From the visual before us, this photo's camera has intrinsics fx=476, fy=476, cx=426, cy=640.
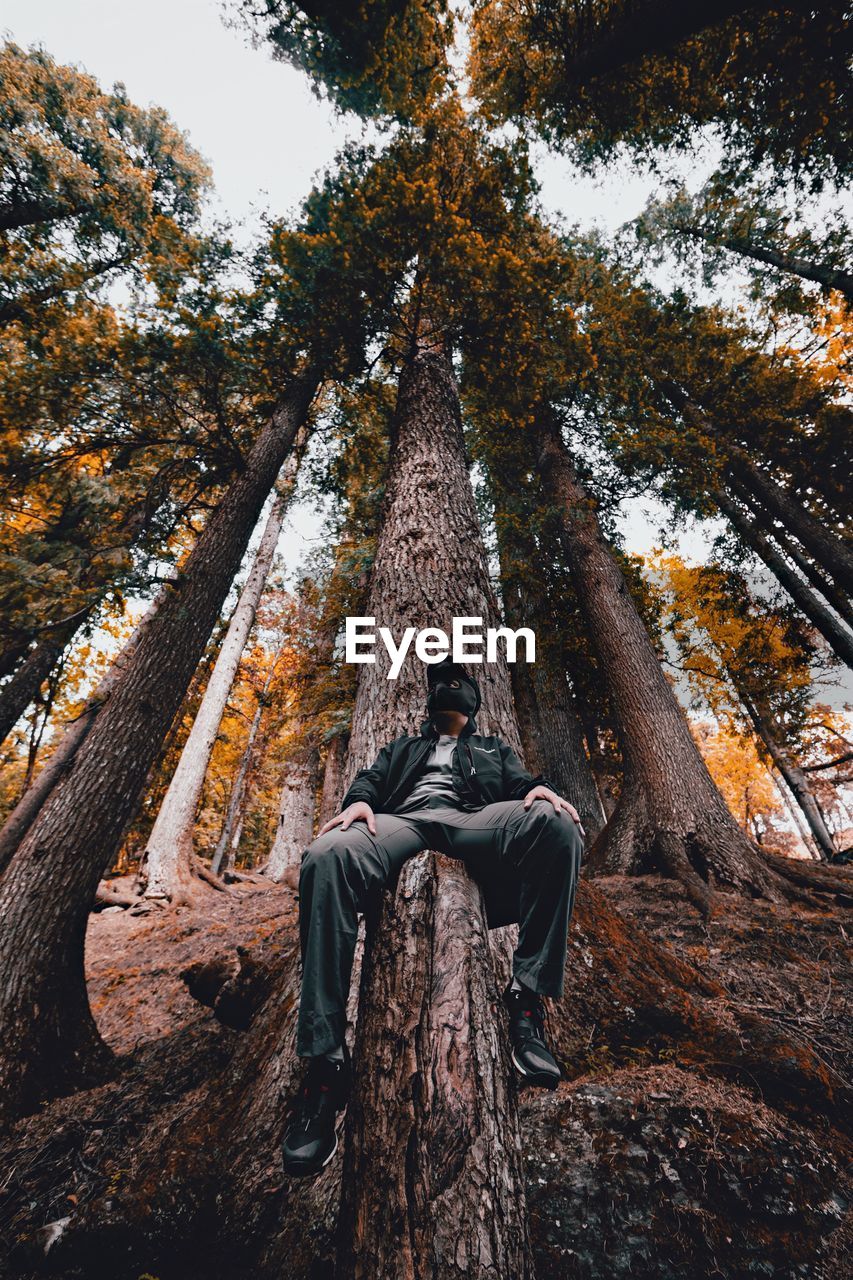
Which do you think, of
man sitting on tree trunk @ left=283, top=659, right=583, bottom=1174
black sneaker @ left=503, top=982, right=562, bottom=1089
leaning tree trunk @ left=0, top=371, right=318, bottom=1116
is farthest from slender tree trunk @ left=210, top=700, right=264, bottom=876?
black sneaker @ left=503, top=982, right=562, bottom=1089

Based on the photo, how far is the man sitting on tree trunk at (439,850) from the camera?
166 centimetres

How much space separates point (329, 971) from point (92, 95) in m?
17.9

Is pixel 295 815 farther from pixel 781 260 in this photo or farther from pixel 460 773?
pixel 781 260

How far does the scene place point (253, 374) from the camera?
7.00 m

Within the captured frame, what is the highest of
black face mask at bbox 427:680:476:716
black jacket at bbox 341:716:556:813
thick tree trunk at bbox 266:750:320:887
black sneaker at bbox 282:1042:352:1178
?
thick tree trunk at bbox 266:750:320:887

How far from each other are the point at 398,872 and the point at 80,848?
3.33m

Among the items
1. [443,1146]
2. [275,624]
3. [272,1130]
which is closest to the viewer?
[443,1146]

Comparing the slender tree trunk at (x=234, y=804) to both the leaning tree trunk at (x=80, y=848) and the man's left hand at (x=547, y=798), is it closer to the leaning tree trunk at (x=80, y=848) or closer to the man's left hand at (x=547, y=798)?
the leaning tree trunk at (x=80, y=848)

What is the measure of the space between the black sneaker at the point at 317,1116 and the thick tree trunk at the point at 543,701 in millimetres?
8309

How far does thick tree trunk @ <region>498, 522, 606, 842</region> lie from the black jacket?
24.3 ft

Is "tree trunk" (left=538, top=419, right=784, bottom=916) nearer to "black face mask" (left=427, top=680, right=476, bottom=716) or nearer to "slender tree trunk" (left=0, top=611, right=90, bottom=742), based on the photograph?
"black face mask" (left=427, top=680, right=476, bottom=716)

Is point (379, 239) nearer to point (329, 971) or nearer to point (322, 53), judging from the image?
point (322, 53)

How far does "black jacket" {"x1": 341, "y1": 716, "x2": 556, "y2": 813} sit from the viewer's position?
8.05ft

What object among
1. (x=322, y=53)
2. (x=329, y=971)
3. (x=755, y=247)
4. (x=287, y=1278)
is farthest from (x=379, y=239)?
(x=755, y=247)
